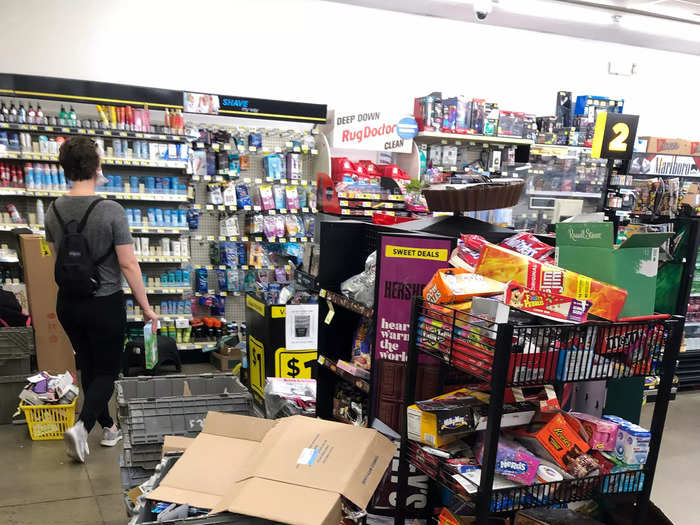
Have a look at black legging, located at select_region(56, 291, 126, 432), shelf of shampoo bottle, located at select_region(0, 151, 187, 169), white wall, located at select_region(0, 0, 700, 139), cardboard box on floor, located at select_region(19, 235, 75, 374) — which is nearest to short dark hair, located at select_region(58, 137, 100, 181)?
black legging, located at select_region(56, 291, 126, 432)

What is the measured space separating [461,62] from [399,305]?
22.0 ft

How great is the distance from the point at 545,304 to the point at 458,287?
25cm

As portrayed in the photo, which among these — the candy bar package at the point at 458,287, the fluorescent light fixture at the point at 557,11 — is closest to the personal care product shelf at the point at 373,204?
the fluorescent light fixture at the point at 557,11

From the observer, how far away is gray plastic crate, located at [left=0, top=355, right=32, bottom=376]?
4.17 meters

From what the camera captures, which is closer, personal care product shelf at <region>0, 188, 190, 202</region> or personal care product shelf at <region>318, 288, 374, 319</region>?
personal care product shelf at <region>318, 288, 374, 319</region>

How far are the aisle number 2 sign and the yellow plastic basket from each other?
5093 mm

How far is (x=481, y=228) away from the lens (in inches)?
87.4

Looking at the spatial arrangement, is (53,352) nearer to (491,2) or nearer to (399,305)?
(399,305)

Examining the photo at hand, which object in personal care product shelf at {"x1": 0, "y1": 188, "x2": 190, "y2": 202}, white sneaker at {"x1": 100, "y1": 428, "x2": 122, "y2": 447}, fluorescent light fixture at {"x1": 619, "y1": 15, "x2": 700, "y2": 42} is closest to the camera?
white sneaker at {"x1": 100, "y1": 428, "x2": 122, "y2": 447}

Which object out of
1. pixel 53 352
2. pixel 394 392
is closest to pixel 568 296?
pixel 394 392

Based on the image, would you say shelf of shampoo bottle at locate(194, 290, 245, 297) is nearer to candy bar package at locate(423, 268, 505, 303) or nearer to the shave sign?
the shave sign

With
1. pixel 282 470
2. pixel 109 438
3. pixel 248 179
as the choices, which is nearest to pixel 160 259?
pixel 248 179

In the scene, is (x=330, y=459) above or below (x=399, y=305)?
below

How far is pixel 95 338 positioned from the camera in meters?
3.40
